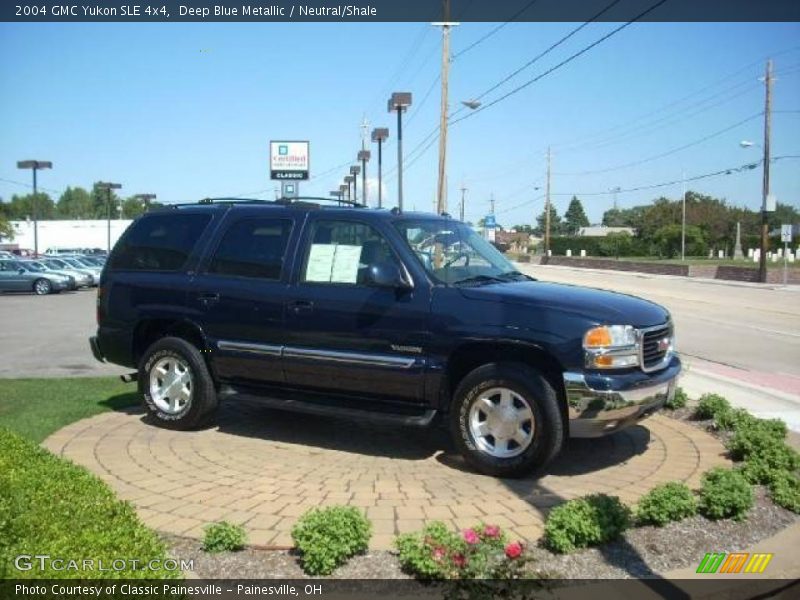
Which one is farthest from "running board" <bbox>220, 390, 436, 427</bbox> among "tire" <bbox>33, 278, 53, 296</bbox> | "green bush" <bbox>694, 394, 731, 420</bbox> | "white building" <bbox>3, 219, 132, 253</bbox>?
"white building" <bbox>3, 219, 132, 253</bbox>

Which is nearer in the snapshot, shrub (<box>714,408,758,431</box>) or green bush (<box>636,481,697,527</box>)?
green bush (<box>636,481,697,527</box>)

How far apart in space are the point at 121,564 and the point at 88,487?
43.6 inches

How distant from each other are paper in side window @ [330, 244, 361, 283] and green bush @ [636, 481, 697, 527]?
8.66 feet

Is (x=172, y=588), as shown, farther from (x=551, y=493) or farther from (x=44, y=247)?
(x=44, y=247)

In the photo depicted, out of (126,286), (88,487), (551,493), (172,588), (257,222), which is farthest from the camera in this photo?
(126,286)

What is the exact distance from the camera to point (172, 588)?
2.81m

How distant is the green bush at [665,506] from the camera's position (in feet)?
13.6

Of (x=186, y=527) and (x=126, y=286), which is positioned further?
(x=126, y=286)

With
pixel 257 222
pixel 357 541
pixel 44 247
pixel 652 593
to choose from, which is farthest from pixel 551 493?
pixel 44 247

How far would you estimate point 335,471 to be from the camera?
5.28 m

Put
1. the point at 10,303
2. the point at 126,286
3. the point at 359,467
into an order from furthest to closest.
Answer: the point at 10,303, the point at 126,286, the point at 359,467

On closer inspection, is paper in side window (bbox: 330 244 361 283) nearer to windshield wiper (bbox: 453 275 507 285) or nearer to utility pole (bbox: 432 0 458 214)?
windshield wiper (bbox: 453 275 507 285)

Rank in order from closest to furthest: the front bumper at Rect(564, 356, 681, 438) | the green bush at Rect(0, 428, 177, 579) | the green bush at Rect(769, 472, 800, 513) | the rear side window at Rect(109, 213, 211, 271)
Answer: the green bush at Rect(0, 428, 177, 579)
the green bush at Rect(769, 472, 800, 513)
the front bumper at Rect(564, 356, 681, 438)
the rear side window at Rect(109, 213, 211, 271)

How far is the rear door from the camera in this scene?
5.91 m
